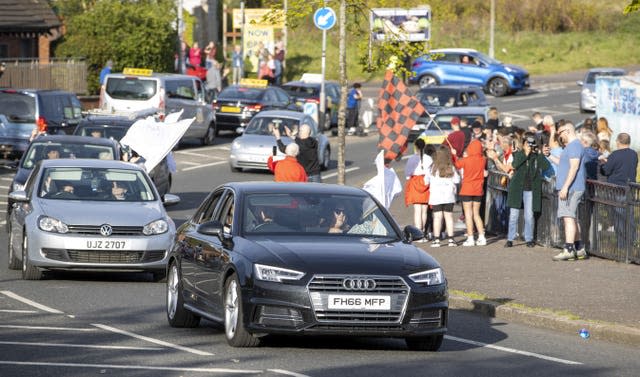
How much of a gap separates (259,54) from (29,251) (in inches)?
1662

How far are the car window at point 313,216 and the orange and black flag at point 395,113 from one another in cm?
1069

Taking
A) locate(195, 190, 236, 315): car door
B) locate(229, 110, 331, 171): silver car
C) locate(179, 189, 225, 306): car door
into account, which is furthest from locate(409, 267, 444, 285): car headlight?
locate(229, 110, 331, 171): silver car

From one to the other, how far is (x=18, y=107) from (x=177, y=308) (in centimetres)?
2412

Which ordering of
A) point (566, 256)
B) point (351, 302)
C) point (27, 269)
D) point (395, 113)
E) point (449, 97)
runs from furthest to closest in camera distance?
point (449, 97)
point (395, 113)
point (566, 256)
point (27, 269)
point (351, 302)

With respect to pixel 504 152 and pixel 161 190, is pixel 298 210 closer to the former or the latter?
pixel 504 152

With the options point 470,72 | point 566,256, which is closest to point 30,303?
point 566,256

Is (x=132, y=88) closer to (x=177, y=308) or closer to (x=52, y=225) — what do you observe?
(x=52, y=225)

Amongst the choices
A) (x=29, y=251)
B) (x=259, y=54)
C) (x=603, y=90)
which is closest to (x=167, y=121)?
(x=29, y=251)

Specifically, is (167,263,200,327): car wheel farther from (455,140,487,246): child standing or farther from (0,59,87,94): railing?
(0,59,87,94): railing

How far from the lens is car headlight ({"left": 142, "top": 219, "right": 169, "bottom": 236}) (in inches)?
677

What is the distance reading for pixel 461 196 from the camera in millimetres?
22109

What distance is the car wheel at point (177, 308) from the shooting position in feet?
43.5

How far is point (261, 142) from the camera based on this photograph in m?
35.5

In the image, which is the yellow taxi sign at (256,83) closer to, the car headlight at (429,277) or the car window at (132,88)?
the car window at (132,88)
